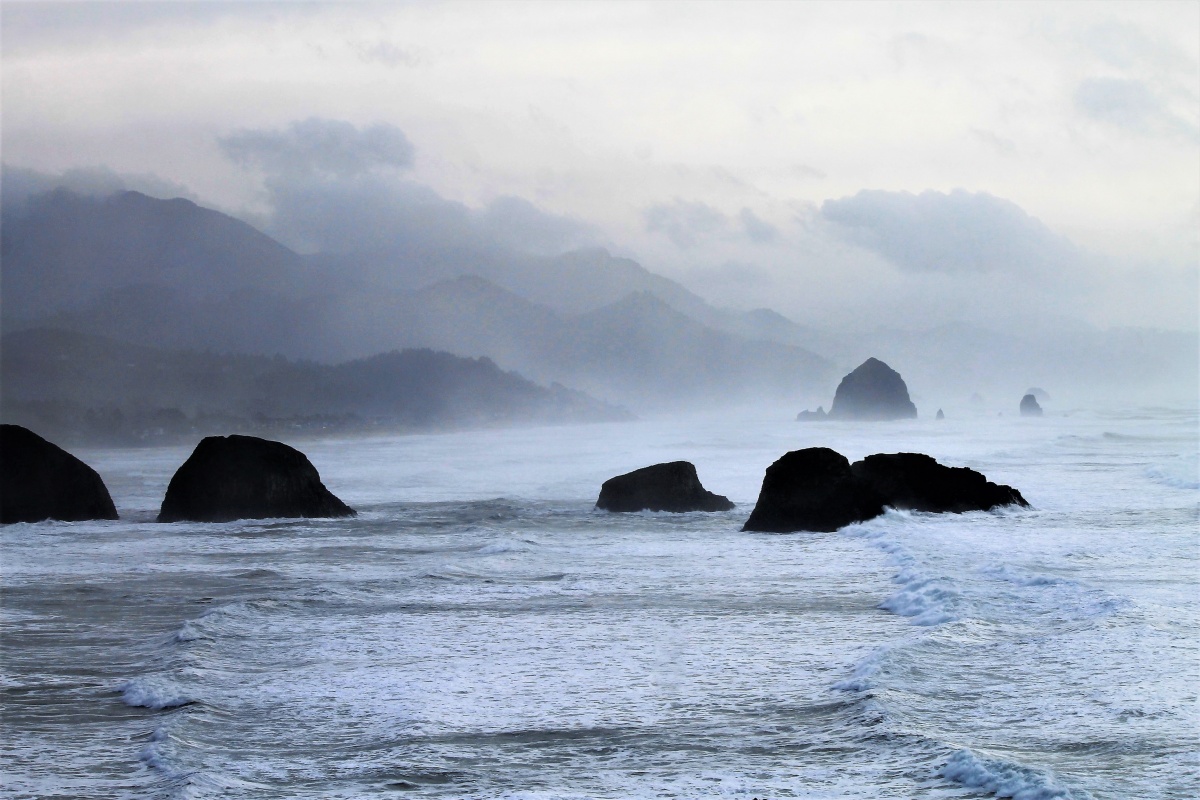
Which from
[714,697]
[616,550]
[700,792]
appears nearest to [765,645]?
[714,697]

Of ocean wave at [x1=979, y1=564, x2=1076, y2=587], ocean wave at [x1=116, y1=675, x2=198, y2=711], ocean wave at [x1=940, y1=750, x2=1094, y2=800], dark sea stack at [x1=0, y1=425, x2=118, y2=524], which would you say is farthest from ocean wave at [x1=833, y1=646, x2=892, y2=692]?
dark sea stack at [x1=0, y1=425, x2=118, y2=524]

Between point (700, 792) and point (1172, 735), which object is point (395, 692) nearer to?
point (700, 792)

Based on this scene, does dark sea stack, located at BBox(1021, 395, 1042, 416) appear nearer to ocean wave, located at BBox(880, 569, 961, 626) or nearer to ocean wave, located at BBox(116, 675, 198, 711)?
ocean wave, located at BBox(880, 569, 961, 626)

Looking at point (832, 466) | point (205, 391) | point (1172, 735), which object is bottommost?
point (1172, 735)

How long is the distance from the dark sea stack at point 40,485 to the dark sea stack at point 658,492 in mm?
9667

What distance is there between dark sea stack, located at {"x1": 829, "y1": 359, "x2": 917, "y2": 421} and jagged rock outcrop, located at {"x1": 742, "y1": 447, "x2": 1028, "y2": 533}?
77621 mm

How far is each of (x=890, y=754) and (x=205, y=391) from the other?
105m

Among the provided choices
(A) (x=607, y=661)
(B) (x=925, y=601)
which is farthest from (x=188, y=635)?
(B) (x=925, y=601)

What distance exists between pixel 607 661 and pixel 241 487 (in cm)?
1452

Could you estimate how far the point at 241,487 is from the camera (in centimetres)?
2198

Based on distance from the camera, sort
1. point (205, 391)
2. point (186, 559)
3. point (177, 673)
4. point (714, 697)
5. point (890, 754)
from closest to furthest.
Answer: point (890, 754) < point (714, 697) < point (177, 673) < point (186, 559) < point (205, 391)

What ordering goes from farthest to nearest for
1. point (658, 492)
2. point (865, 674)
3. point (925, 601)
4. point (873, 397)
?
point (873, 397)
point (658, 492)
point (925, 601)
point (865, 674)

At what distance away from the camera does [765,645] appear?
9758mm

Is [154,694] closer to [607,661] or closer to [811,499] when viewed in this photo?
[607,661]
